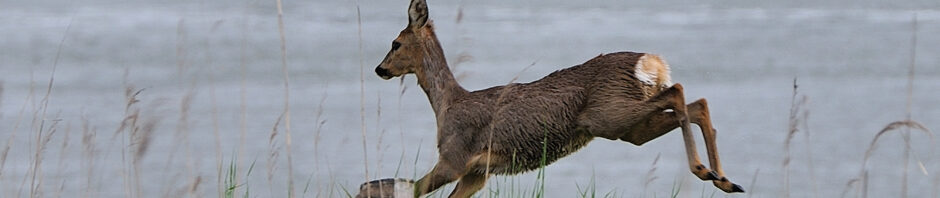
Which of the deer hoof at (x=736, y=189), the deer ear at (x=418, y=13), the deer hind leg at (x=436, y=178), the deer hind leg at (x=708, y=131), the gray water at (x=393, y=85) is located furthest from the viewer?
the gray water at (x=393, y=85)

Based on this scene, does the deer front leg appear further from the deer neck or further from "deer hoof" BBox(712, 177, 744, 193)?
the deer neck

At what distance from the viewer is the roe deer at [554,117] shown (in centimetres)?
509

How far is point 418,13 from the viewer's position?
5.49 metres

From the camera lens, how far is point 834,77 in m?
11.3

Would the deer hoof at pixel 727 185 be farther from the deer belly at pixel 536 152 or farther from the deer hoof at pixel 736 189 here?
the deer belly at pixel 536 152

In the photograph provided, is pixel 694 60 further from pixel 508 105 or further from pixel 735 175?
pixel 508 105

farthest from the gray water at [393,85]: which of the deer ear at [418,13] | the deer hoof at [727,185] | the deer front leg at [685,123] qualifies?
the deer ear at [418,13]

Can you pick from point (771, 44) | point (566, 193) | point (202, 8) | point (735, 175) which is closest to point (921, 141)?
point (735, 175)

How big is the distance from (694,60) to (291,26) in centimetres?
307

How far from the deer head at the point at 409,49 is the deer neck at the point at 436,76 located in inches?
0.6

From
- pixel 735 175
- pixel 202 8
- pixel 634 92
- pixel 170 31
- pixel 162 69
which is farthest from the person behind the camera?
pixel 202 8

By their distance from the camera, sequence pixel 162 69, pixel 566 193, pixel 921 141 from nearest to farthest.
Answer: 1. pixel 566 193
2. pixel 921 141
3. pixel 162 69

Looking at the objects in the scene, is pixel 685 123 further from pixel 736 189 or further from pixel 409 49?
pixel 409 49

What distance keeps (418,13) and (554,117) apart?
61cm
